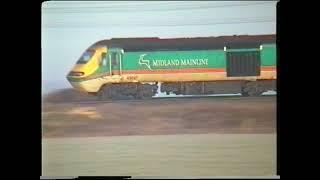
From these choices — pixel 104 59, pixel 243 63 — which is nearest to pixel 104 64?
pixel 104 59

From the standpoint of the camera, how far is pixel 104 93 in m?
3.40

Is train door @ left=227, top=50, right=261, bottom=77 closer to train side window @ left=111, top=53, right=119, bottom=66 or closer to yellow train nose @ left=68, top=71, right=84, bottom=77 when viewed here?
train side window @ left=111, top=53, right=119, bottom=66

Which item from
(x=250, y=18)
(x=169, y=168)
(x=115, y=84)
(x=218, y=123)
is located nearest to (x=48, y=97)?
(x=115, y=84)

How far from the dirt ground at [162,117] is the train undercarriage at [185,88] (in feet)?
0.18

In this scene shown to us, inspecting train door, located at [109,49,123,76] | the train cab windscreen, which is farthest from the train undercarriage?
the train cab windscreen

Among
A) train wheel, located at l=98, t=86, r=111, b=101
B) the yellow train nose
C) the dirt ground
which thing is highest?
the yellow train nose

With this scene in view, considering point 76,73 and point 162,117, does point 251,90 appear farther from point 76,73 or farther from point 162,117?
point 76,73

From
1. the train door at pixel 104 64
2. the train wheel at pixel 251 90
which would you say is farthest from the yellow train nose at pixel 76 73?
the train wheel at pixel 251 90

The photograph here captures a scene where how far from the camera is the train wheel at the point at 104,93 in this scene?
Result: 3.39 meters

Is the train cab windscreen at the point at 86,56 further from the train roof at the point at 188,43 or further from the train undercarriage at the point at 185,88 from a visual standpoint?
the train undercarriage at the point at 185,88

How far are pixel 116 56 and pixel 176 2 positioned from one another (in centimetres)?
59

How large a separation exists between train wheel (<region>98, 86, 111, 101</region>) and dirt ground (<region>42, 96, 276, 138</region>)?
0.05 meters

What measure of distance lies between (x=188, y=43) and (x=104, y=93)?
2.35 feet

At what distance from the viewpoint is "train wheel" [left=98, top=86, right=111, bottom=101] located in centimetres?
339
